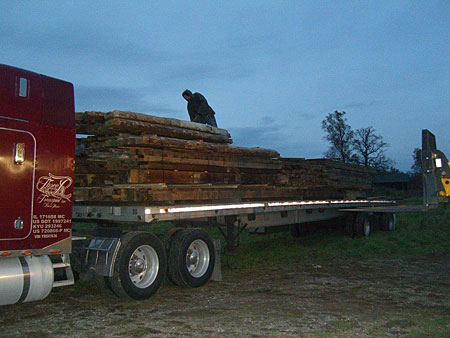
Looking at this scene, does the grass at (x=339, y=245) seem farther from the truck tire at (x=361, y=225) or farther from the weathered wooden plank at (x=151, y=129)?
the weathered wooden plank at (x=151, y=129)

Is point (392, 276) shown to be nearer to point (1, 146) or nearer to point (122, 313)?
point (122, 313)

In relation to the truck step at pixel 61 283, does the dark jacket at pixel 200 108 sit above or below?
above

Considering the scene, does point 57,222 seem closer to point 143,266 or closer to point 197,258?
point 143,266

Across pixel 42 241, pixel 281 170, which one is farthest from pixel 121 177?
pixel 281 170

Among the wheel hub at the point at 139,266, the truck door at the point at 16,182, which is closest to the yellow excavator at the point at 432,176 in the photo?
the wheel hub at the point at 139,266

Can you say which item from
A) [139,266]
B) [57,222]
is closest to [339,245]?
[139,266]

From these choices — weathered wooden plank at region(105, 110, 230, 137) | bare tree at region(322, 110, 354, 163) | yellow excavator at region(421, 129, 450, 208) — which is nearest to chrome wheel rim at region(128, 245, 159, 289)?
weathered wooden plank at region(105, 110, 230, 137)

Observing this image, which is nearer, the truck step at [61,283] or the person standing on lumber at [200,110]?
the truck step at [61,283]

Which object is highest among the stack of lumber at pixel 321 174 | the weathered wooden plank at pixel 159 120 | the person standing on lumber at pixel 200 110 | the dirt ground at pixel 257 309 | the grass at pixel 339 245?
the person standing on lumber at pixel 200 110

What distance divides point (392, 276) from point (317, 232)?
259 inches

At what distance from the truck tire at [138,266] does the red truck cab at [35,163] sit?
2.70 ft

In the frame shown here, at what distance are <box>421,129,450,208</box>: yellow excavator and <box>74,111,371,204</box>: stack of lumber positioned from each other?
387cm

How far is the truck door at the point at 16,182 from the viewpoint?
19.8 ft

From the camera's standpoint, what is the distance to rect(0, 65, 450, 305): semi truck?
6.11 meters
